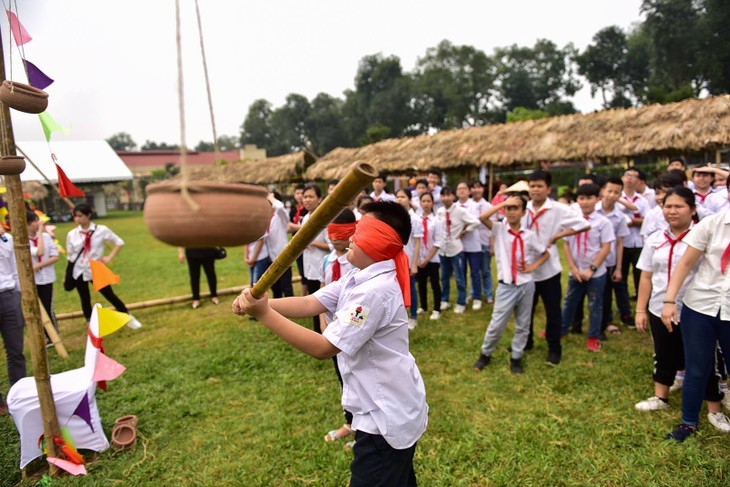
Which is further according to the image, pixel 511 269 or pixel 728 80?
pixel 728 80

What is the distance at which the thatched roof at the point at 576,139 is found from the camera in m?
10.6

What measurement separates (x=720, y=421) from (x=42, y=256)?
700 centimetres

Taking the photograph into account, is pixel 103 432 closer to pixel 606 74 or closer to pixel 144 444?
pixel 144 444

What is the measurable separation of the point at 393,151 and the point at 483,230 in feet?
36.7

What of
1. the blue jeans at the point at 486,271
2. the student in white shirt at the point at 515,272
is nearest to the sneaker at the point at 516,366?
the student in white shirt at the point at 515,272

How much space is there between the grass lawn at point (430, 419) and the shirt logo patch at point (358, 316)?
167 cm

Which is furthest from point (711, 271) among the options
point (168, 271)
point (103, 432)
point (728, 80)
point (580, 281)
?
point (728, 80)

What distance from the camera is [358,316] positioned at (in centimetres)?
→ 183

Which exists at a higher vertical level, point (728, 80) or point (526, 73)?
point (526, 73)

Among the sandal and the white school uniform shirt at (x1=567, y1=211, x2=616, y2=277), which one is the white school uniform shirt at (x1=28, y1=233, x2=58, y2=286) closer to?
the sandal

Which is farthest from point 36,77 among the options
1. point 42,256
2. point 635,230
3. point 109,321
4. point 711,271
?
point 635,230

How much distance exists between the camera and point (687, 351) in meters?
3.01

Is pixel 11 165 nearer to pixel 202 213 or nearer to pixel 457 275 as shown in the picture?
pixel 202 213

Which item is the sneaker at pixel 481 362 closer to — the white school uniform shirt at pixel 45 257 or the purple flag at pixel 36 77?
the purple flag at pixel 36 77
